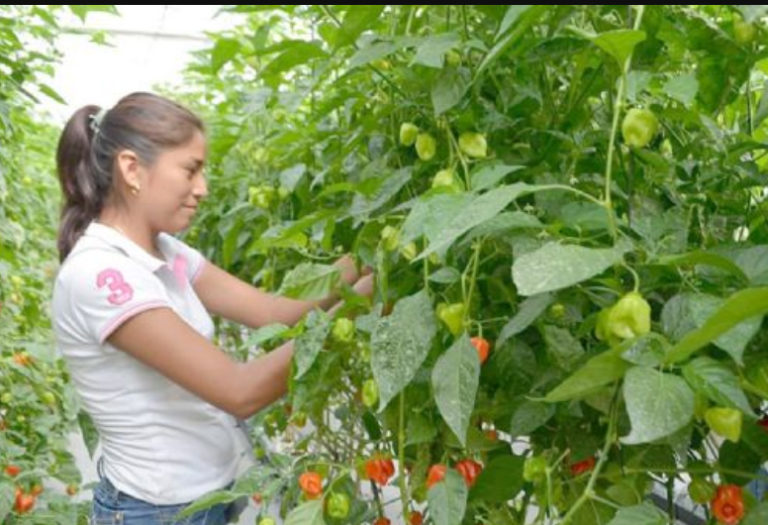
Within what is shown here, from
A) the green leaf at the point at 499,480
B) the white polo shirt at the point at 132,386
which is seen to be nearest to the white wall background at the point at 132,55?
the white polo shirt at the point at 132,386

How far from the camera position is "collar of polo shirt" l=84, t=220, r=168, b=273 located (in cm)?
133

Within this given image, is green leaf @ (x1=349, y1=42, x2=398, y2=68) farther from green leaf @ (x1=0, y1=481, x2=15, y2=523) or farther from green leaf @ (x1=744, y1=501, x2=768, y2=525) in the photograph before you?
green leaf @ (x1=0, y1=481, x2=15, y2=523)

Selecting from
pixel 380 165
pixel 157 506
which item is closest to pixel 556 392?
pixel 380 165

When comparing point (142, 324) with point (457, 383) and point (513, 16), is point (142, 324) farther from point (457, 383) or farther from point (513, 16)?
point (513, 16)

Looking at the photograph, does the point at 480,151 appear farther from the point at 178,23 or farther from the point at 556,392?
the point at 178,23

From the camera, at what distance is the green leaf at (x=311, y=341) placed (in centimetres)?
91

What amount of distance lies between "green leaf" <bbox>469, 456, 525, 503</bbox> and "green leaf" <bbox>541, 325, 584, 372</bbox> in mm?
104

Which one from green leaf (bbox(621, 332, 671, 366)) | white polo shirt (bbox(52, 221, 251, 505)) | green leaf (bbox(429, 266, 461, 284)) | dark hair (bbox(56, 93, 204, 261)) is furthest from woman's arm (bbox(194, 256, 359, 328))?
green leaf (bbox(621, 332, 671, 366))

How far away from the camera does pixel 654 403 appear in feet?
1.83

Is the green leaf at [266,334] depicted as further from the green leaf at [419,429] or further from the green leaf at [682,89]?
the green leaf at [682,89]

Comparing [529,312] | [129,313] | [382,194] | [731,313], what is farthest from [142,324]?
[731,313]

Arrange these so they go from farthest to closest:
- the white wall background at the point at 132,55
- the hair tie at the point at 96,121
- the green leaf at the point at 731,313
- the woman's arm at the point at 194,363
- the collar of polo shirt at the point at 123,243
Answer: the white wall background at the point at 132,55 < the hair tie at the point at 96,121 < the collar of polo shirt at the point at 123,243 < the woman's arm at the point at 194,363 < the green leaf at the point at 731,313

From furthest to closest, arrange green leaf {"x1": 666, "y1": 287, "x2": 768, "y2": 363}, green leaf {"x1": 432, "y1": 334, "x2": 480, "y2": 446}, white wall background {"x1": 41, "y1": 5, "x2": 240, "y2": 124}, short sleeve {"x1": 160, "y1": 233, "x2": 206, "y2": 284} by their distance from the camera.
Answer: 1. white wall background {"x1": 41, "y1": 5, "x2": 240, "y2": 124}
2. short sleeve {"x1": 160, "y1": 233, "x2": 206, "y2": 284}
3. green leaf {"x1": 432, "y1": 334, "x2": 480, "y2": 446}
4. green leaf {"x1": 666, "y1": 287, "x2": 768, "y2": 363}

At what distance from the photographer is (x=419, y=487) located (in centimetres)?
92
